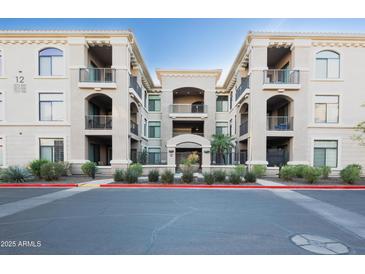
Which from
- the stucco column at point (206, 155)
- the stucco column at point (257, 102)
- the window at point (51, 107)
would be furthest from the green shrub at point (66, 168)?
the stucco column at point (257, 102)

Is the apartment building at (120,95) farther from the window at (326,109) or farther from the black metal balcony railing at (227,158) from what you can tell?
the black metal balcony railing at (227,158)

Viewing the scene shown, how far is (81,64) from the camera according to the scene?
15.6 m

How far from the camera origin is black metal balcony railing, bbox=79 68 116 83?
51.4 ft

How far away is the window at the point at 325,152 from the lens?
15.8m

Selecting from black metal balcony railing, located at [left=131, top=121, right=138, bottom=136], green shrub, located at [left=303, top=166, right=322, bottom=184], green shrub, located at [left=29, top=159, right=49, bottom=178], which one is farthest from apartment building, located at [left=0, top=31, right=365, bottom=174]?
green shrub, located at [left=303, top=166, right=322, bottom=184]

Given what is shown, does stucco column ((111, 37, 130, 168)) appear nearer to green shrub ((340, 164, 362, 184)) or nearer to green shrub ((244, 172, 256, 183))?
green shrub ((244, 172, 256, 183))

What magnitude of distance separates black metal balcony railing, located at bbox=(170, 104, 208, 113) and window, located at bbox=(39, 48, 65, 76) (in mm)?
11967

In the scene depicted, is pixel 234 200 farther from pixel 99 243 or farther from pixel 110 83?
pixel 110 83

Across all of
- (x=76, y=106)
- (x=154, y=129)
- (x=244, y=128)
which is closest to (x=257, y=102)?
(x=244, y=128)

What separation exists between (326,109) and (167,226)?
1729cm

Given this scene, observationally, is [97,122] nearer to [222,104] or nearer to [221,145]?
[221,145]

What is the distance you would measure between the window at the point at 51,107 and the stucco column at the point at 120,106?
179 inches

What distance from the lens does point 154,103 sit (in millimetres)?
25906

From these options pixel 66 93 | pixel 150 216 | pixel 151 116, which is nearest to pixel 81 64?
pixel 66 93
